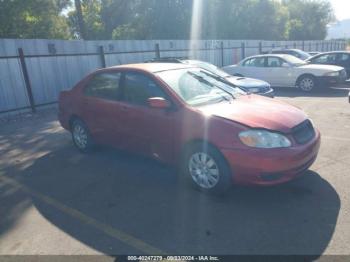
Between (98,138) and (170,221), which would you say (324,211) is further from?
(98,138)

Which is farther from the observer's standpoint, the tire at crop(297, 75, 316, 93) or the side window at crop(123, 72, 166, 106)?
the tire at crop(297, 75, 316, 93)

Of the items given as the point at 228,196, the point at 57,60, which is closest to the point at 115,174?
the point at 228,196

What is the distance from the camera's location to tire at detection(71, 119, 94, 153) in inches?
231

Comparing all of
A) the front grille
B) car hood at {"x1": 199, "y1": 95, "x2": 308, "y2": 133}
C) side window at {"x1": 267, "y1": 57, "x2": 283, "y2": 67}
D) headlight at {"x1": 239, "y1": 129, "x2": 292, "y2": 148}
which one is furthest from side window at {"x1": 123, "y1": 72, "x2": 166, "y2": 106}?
side window at {"x1": 267, "y1": 57, "x2": 283, "y2": 67}

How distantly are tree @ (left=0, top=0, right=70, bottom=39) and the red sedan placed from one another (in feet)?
63.1

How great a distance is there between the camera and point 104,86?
544 cm

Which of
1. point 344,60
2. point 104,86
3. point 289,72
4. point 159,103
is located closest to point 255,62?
point 289,72

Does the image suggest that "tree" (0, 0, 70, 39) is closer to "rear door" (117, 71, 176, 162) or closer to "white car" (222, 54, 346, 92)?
"white car" (222, 54, 346, 92)

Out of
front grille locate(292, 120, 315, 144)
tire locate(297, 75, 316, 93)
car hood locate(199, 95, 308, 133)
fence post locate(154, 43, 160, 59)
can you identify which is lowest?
tire locate(297, 75, 316, 93)

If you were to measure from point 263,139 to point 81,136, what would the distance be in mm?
3623

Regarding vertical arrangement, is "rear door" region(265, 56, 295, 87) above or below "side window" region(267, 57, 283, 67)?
below

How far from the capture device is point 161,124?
4.39 meters

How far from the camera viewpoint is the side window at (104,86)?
17.0 feet

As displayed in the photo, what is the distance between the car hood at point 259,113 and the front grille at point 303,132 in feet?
0.19
